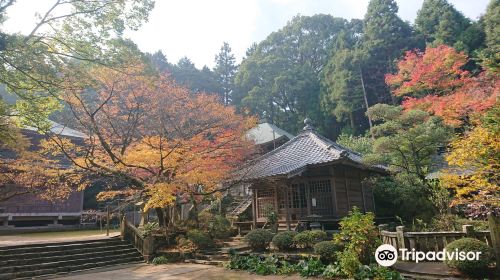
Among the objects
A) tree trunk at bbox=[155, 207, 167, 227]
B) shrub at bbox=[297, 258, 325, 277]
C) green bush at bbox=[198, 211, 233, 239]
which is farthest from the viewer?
green bush at bbox=[198, 211, 233, 239]

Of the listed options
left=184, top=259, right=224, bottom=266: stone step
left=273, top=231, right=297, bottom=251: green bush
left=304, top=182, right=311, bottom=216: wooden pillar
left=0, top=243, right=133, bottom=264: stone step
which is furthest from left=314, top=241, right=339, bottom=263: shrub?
left=0, top=243, right=133, bottom=264: stone step

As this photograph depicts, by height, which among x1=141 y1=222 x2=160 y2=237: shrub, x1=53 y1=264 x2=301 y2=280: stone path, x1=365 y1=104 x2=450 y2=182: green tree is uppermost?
x1=365 y1=104 x2=450 y2=182: green tree

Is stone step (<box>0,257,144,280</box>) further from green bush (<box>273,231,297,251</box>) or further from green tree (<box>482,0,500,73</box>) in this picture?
green tree (<box>482,0,500,73</box>)

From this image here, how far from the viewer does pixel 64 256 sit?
507 inches

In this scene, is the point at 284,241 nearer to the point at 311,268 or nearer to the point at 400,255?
the point at 311,268

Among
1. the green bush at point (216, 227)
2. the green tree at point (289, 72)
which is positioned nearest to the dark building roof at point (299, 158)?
the green bush at point (216, 227)

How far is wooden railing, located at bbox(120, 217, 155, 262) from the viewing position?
45.9ft

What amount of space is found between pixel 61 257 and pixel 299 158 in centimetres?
1215

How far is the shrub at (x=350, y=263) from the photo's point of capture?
839 centimetres

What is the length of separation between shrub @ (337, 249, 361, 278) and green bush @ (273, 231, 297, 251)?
10.5 ft

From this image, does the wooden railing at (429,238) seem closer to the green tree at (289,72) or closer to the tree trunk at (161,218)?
the tree trunk at (161,218)

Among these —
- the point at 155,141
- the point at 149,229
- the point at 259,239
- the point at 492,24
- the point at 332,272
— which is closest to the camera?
the point at 332,272

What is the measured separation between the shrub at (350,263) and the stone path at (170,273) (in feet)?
4.86

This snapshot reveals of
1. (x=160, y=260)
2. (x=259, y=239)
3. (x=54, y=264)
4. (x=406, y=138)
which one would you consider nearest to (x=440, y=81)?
(x=406, y=138)
